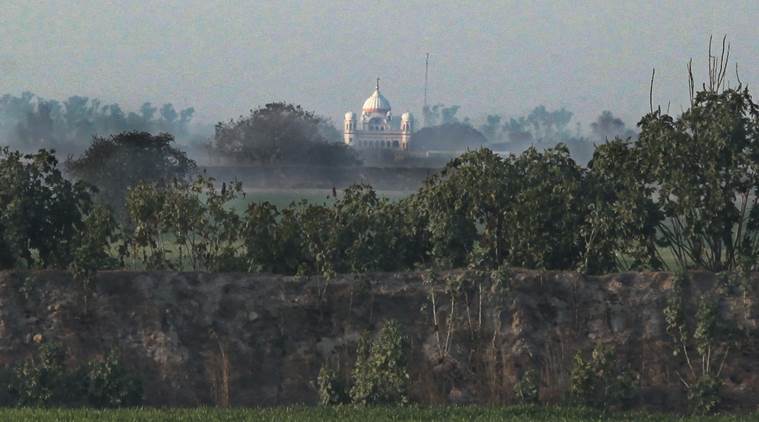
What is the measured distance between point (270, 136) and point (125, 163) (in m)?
46.3

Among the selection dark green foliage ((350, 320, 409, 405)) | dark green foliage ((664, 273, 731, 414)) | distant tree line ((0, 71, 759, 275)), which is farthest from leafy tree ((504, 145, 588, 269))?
dark green foliage ((350, 320, 409, 405))

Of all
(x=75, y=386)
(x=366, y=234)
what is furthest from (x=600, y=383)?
(x=75, y=386)

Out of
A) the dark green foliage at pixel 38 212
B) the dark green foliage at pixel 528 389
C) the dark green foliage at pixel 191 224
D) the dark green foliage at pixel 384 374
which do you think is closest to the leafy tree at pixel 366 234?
the dark green foliage at pixel 191 224

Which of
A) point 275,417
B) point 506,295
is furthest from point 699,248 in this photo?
point 275,417

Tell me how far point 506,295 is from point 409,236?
219cm

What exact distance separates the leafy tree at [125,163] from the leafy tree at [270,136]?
136 ft

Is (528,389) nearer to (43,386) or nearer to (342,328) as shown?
(342,328)

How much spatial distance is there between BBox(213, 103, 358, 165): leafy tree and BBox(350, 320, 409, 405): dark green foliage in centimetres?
7335

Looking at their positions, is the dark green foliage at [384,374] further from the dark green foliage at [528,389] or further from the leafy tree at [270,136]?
the leafy tree at [270,136]

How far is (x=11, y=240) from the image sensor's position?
18.7m

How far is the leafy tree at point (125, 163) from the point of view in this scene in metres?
46.3

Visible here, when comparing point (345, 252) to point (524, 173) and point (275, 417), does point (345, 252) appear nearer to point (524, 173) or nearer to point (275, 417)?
point (524, 173)

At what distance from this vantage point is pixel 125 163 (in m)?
46.3

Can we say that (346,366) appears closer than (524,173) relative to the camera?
Yes
